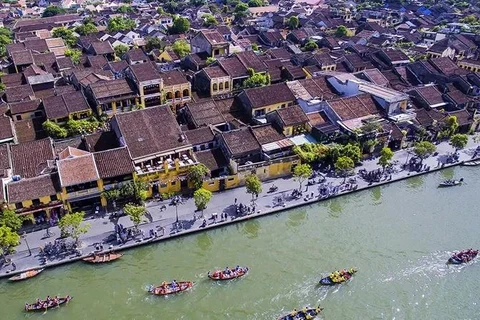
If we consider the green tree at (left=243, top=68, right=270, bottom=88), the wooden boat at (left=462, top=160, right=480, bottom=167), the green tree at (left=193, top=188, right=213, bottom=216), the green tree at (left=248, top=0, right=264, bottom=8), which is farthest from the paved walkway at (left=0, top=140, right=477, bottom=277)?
the green tree at (left=248, top=0, right=264, bottom=8)

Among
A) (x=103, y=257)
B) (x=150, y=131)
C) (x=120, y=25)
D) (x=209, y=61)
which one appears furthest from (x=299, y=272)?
(x=120, y=25)


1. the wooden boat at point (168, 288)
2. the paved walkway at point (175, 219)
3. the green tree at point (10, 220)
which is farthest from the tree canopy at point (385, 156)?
the green tree at point (10, 220)

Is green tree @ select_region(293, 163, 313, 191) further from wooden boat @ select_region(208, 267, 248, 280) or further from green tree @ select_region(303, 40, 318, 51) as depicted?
green tree @ select_region(303, 40, 318, 51)

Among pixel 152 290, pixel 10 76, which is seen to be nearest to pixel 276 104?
pixel 152 290

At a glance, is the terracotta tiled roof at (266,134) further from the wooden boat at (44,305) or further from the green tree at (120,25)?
the green tree at (120,25)

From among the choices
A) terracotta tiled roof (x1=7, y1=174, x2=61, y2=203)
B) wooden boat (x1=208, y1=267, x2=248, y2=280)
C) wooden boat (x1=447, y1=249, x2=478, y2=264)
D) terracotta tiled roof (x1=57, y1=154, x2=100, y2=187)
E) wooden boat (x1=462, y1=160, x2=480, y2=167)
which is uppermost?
terracotta tiled roof (x1=57, y1=154, x2=100, y2=187)

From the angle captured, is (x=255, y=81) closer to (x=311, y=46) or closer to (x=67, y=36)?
(x=311, y=46)
